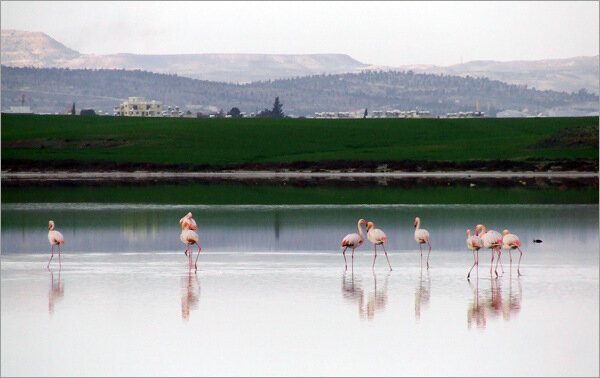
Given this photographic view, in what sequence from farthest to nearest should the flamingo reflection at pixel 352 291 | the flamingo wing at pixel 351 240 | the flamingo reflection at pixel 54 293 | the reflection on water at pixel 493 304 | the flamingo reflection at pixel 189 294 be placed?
the flamingo wing at pixel 351 240
the flamingo reflection at pixel 352 291
the flamingo reflection at pixel 54 293
the flamingo reflection at pixel 189 294
the reflection on water at pixel 493 304

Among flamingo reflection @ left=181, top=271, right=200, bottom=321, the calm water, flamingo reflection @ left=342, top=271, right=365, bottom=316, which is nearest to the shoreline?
the calm water

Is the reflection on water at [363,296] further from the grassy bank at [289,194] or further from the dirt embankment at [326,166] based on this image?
the dirt embankment at [326,166]

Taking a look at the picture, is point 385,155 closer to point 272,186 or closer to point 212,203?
point 272,186

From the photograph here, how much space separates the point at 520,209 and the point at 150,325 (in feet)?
75.6

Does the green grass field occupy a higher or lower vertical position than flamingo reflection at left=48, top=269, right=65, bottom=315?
higher

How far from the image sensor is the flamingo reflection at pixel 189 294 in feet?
48.6

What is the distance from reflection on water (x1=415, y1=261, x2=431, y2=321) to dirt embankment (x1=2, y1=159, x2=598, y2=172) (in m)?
49.6

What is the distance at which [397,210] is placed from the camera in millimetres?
33938

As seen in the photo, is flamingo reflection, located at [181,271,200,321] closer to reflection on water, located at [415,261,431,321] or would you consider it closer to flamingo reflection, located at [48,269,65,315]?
flamingo reflection, located at [48,269,65,315]

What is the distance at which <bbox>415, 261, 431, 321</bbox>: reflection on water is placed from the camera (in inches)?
593

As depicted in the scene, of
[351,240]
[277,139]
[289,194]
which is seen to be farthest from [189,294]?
[277,139]

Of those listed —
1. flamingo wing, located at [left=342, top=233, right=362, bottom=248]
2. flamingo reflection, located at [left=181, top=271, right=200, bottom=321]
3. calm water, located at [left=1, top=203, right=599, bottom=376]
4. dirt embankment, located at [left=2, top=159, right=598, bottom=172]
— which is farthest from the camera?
dirt embankment, located at [left=2, top=159, right=598, bottom=172]

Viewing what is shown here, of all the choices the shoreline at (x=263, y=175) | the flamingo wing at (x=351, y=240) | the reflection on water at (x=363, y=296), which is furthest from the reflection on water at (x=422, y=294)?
Result: the shoreline at (x=263, y=175)

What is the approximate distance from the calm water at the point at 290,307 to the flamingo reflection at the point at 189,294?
A: 0.11 ft
